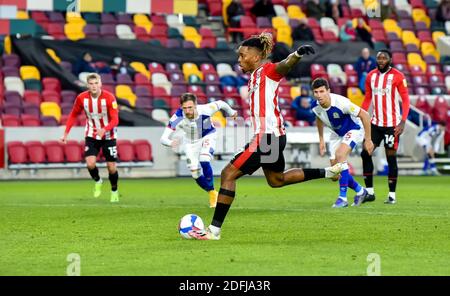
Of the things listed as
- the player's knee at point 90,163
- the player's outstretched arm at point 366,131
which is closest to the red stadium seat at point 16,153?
the player's knee at point 90,163

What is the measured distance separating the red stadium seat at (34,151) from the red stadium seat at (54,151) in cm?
16

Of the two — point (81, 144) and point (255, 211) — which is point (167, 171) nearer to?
point (81, 144)

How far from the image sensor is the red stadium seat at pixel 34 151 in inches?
1082

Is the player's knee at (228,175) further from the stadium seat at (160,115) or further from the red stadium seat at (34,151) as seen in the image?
the stadium seat at (160,115)

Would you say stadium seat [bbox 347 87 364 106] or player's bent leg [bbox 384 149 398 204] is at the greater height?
stadium seat [bbox 347 87 364 106]

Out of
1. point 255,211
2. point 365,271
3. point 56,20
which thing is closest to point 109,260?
point 365,271

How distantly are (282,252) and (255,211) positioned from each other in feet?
17.5

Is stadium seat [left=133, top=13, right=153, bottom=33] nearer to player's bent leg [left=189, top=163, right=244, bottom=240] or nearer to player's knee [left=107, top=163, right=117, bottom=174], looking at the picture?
player's knee [left=107, top=163, right=117, bottom=174]

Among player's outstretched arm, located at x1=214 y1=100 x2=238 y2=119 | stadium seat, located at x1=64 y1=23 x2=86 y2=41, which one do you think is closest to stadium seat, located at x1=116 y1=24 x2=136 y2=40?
stadium seat, located at x1=64 y1=23 x2=86 y2=41

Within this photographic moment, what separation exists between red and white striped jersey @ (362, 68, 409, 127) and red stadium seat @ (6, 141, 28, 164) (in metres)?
12.0

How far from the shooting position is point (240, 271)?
8797 mm

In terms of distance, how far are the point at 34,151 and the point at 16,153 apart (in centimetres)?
45
